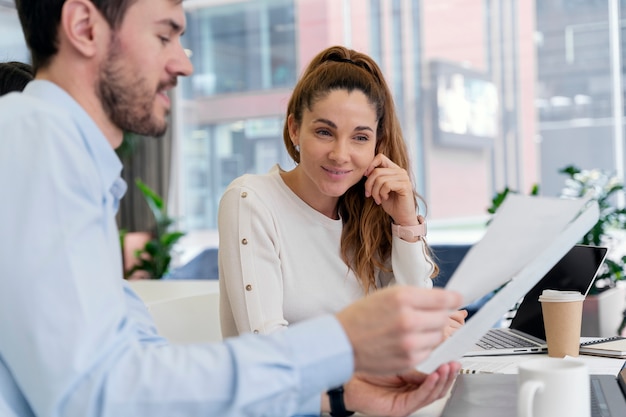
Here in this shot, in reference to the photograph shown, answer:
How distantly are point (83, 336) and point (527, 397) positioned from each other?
0.55 metres

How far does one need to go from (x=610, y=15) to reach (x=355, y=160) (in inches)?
188

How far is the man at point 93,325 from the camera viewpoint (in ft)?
2.57

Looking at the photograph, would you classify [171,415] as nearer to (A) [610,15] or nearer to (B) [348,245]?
(B) [348,245]

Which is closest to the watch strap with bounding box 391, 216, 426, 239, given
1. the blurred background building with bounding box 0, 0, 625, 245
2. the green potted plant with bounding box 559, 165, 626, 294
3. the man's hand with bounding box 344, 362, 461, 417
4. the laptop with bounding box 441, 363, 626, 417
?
the laptop with bounding box 441, 363, 626, 417

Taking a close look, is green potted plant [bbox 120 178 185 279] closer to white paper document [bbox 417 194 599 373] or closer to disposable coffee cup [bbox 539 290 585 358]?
Answer: disposable coffee cup [bbox 539 290 585 358]

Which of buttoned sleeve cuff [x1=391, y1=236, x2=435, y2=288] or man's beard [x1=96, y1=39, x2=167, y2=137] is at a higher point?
man's beard [x1=96, y1=39, x2=167, y2=137]

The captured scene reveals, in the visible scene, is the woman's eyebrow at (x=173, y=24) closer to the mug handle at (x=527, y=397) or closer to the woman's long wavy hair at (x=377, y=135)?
the mug handle at (x=527, y=397)

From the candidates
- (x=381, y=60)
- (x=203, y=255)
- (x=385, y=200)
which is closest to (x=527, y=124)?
(x=381, y=60)

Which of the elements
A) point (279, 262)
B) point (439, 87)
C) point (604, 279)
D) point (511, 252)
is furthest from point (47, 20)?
point (439, 87)

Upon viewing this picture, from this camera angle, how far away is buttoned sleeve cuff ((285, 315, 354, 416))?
2.70 feet

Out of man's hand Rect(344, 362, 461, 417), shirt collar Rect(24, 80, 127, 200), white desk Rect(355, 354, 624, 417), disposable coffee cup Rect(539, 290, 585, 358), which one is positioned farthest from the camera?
disposable coffee cup Rect(539, 290, 585, 358)

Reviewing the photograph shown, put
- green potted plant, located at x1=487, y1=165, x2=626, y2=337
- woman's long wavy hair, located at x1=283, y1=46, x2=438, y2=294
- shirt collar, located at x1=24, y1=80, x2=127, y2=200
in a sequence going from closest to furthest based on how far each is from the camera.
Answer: shirt collar, located at x1=24, y1=80, x2=127, y2=200
woman's long wavy hair, located at x1=283, y1=46, x2=438, y2=294
green potted plant, located at x1=487, y1=165, x2=626, y2=337

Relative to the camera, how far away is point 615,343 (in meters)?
1.64

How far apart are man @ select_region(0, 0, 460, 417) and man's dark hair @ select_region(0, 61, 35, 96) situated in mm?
600
